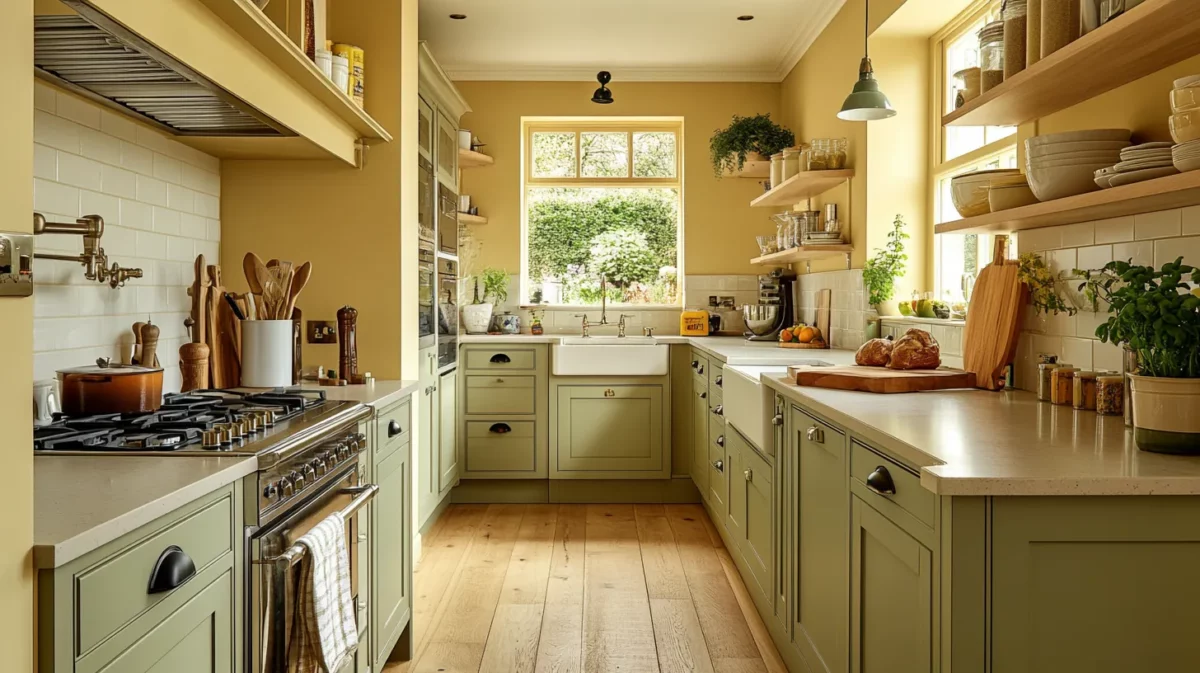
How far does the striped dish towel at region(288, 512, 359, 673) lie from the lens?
1.74 metres

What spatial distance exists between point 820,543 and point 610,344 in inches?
112

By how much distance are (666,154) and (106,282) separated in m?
4.29

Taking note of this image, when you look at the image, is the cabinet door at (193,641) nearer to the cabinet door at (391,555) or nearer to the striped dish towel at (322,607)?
the striped dish towel at (322,607)

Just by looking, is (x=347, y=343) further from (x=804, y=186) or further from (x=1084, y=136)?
(x=804, y=186)

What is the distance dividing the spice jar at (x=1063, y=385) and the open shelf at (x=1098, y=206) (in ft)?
1.26

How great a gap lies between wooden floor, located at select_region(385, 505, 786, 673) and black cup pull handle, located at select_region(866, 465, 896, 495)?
127 centimetres

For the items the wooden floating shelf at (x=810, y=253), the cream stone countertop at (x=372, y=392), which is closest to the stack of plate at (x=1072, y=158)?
the cream stone countertop at (x=372, y=392)

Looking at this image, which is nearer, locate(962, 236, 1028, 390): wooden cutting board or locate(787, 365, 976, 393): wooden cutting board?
locate(787, 365, 976, 393): wooden cutting board

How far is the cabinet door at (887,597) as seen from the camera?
1.54 meters

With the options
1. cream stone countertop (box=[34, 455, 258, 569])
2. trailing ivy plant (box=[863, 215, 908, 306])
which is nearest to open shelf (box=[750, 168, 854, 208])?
trailing ivy plant (box=[863, 215, 908, 306])

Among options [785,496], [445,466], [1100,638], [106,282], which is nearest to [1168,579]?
[1100,638]

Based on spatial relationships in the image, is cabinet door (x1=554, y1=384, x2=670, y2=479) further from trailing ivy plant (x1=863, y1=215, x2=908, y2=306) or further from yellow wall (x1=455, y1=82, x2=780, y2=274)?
trailing ivy plant (x1=863, y1=215, x2=908, y2=306)

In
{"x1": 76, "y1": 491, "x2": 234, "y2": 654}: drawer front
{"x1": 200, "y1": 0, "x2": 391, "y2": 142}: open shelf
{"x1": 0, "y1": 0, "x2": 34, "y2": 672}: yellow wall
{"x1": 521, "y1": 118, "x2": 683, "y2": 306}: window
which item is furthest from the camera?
{"x1": 521, "y1": 118, "x2": 683, "y2": 306}: window

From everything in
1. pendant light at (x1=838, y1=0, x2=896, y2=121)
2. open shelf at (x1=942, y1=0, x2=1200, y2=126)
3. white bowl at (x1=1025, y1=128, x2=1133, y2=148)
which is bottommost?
white bowl at (x1=1025, y1=128, x2=1133, y2=148)
